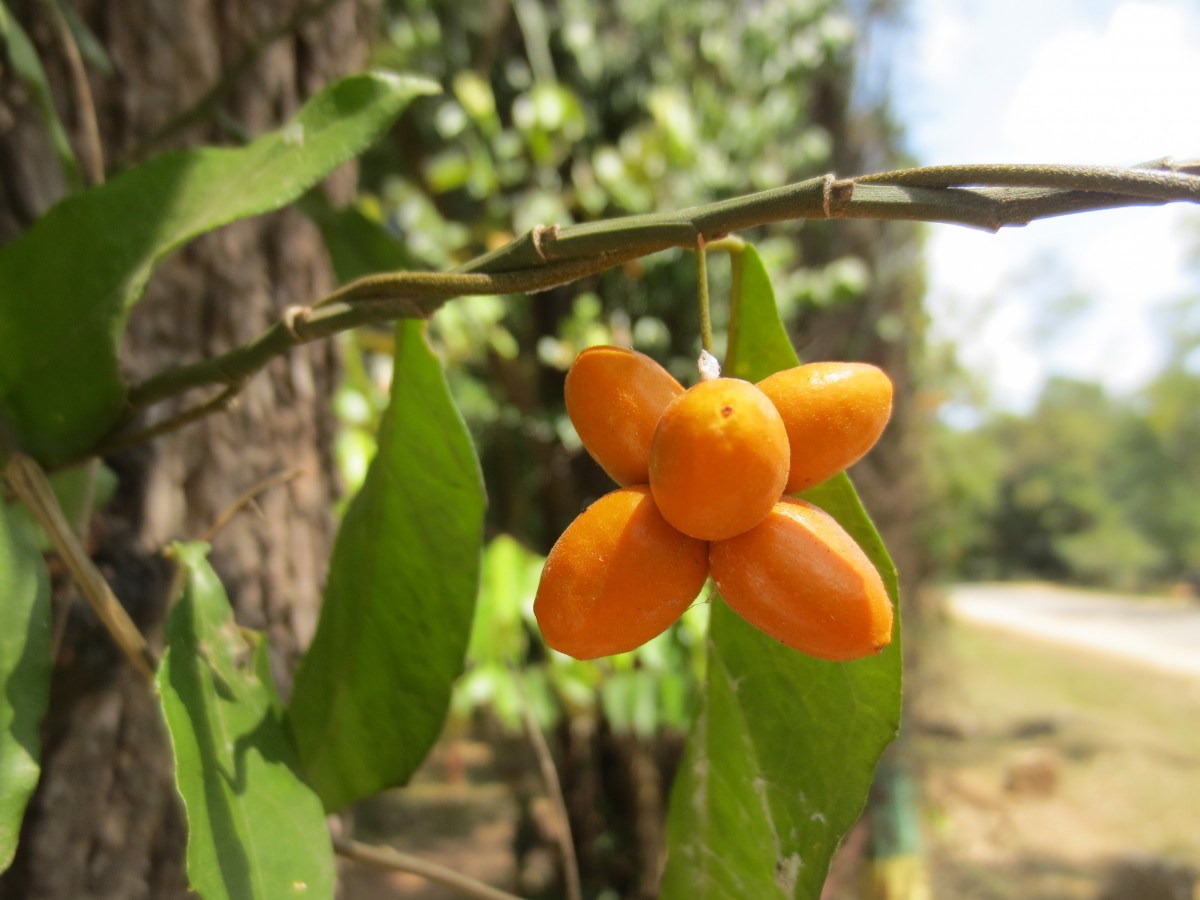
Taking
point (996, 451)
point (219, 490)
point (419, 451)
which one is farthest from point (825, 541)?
point (996, 451)

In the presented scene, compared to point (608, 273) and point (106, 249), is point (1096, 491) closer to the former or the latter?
point (608, 273)

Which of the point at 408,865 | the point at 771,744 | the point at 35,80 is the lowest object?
the point at 408,865

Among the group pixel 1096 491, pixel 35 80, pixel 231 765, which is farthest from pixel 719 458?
pixel 1096 491

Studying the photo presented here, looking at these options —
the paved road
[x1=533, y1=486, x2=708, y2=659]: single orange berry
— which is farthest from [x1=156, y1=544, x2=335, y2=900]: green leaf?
the paved road

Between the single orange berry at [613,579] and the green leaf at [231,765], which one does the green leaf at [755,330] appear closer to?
the single orange berry at [613,579]

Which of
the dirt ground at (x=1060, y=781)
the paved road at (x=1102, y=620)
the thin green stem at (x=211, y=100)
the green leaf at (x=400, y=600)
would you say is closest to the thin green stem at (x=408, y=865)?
the green leaf at (x=400, y=600)

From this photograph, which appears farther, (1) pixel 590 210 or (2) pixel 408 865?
(1) pixel 590 210
